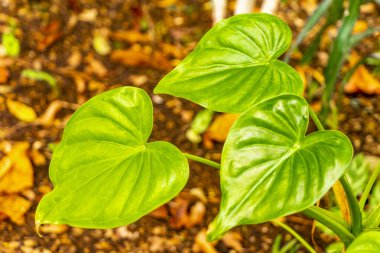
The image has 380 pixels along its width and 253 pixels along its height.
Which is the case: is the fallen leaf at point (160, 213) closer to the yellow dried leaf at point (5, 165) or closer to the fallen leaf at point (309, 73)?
the yellow dried leaf at point (5, 165)

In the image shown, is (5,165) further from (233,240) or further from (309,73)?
(309,73)

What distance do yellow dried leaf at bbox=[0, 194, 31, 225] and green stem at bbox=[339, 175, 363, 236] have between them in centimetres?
81

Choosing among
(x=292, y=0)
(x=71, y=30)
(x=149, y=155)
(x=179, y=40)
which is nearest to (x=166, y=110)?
(x=179, y=40)

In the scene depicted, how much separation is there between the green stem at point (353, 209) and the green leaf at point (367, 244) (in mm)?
162

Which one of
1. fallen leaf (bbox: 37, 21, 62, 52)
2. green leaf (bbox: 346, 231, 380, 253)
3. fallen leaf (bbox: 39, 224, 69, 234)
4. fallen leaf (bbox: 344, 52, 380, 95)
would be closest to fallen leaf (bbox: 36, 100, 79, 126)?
fallen leaf (bbox: 37, 21, 62, 52)

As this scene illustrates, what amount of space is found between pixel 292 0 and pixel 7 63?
3.27 feet

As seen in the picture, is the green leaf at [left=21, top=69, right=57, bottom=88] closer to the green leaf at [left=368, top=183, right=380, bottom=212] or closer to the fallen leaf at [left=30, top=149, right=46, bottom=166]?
the fallen leaf at [left=30, top=149, right=46, bottom=166]

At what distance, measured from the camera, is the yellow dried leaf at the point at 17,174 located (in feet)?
5.21

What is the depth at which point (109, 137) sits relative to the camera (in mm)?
1027

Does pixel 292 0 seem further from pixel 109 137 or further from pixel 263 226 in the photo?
pixel 109 137

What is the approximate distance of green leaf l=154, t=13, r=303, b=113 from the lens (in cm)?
102

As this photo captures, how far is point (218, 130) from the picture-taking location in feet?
5.81

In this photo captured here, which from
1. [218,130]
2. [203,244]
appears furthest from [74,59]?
[203,244]

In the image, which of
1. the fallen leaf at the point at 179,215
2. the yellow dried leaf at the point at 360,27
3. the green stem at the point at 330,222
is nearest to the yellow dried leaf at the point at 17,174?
the fallen leaf at the point at 179,215
